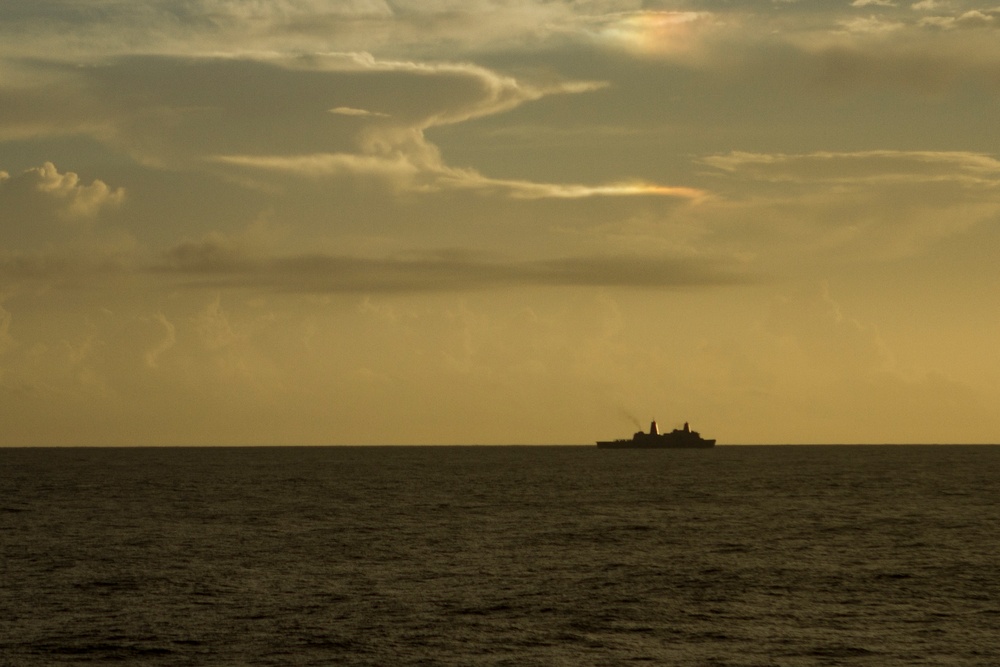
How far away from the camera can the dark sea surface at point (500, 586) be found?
1989 inches

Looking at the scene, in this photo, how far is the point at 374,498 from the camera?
152 metres

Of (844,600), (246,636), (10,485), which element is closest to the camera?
(246,636)

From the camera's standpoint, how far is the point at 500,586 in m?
68.0

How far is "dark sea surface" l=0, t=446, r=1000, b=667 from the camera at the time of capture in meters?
50.5

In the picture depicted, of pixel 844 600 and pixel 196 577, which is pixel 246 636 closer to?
pixel 196 577

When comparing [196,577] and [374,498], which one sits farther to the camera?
[374,498]

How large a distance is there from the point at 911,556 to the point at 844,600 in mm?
21964

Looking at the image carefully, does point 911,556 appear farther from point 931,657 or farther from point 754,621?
point 931,657

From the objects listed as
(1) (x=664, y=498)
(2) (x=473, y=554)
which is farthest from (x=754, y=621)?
(1) (x=664, y=498)

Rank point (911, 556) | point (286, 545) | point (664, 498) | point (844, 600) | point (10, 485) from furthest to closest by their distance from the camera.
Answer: point (10, 485)
point (664, 498)
point (286, 545)
point (911, 556)
point (844, 600)

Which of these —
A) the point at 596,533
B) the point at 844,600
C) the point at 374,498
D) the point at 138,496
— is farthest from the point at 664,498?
the point at 844,600

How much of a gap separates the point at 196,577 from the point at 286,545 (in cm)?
1866

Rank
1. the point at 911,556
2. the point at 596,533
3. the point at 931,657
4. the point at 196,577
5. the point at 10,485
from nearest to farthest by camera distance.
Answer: the point at 931,657 → the point at 196,577 → the point at 911,556 → the point at 596,533 → the point at 10,485

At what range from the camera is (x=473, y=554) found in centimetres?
8400
